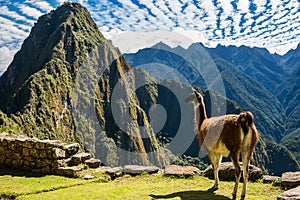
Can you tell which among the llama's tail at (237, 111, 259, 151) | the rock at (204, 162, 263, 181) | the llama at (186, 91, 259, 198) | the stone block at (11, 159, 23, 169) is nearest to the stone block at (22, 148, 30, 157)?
the stone block at (11, 159, 23, 169)

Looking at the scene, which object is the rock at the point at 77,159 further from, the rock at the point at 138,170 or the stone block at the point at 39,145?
the rock at the point at 138,170

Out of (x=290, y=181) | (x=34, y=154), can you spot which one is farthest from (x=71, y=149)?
(x=290, y=181)

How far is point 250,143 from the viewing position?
345 inches

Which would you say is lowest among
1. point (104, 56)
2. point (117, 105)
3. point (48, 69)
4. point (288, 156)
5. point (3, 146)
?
point (288, 156)

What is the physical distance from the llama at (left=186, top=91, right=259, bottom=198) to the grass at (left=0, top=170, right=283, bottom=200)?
85 cm

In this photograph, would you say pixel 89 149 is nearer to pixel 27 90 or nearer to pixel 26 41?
pixel 27 90

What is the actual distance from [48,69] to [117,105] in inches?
1451

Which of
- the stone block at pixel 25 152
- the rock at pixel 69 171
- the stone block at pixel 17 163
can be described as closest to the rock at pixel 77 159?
the rock at pixel 69 171

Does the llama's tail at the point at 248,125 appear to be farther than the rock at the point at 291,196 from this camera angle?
Yes

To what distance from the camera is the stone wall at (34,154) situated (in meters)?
13.4

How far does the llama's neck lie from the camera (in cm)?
1186

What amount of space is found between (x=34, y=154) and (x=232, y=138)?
28.9 feet

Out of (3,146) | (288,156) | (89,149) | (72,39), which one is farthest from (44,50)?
(3,146)

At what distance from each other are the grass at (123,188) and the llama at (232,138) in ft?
2.78
